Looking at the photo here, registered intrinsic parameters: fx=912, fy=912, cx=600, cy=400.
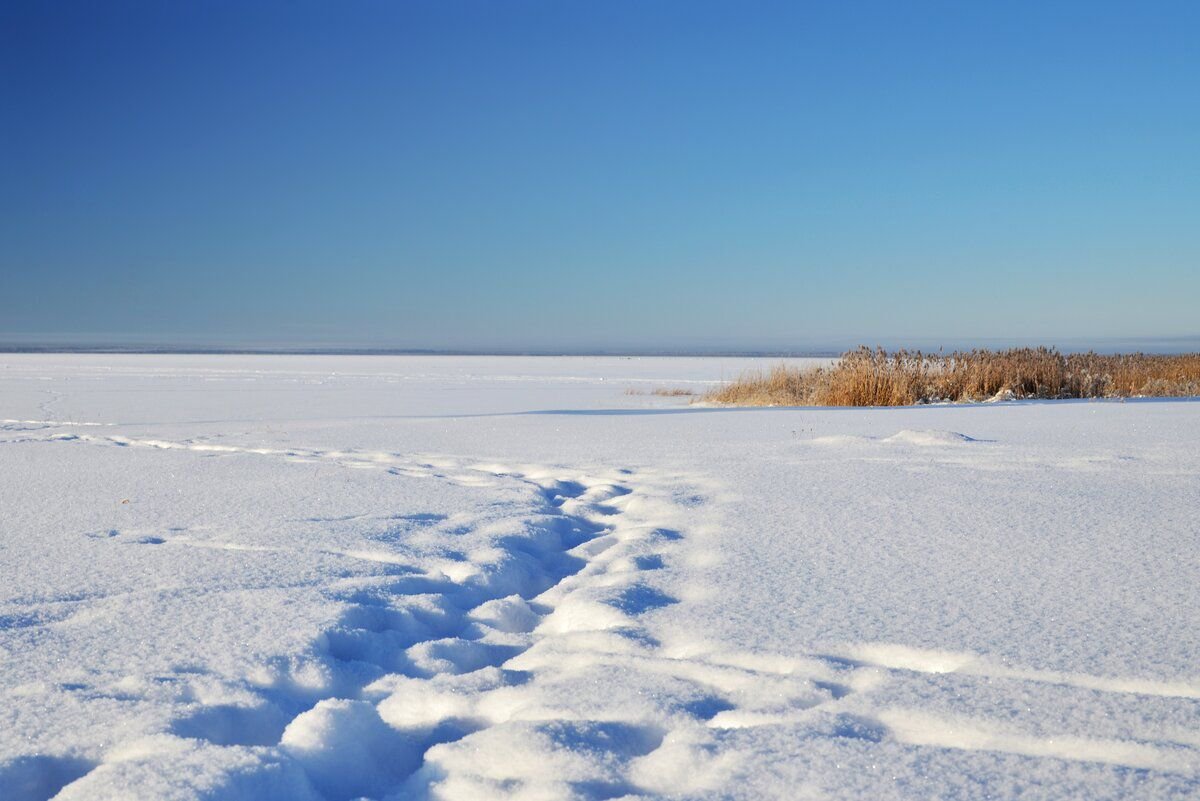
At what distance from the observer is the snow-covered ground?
1.42m

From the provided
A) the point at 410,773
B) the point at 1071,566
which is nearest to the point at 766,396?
the point at 1071,566

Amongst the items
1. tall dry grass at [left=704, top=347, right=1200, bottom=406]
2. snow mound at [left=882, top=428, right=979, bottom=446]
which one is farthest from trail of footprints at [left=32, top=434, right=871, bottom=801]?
tall dry grass at [left=704, top=347, right=1200, bottom=406]

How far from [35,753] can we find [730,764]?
110 centimetres

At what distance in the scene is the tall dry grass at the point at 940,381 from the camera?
402 inches

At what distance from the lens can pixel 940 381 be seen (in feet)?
34.6

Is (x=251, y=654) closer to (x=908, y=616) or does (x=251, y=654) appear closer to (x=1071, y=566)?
(x=908, y=616)

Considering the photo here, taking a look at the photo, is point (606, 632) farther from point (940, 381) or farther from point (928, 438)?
point (940, 381)

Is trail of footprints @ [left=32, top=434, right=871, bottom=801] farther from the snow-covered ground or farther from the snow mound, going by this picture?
the snow mound

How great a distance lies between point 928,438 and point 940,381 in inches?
208

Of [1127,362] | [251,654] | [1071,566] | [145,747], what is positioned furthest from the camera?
→ [1127,362]

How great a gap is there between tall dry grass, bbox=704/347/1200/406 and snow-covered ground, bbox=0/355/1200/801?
5.52m

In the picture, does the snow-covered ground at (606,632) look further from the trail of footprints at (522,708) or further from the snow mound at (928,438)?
the snow mound at (928,438)

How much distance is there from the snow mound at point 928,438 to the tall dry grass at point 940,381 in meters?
4.40

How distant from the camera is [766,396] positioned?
11.1 meters
